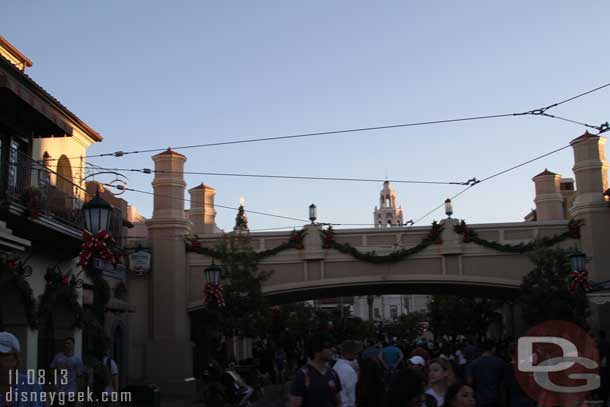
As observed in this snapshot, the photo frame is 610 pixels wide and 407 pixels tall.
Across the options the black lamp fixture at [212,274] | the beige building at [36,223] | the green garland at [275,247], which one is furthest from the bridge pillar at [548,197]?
the beige building at [36,223]

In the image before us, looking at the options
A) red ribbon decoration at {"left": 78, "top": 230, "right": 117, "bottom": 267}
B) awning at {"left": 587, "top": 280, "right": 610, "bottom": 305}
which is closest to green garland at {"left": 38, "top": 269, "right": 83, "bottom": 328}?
red ribbon decoration at {"left": 78, "top": 230, "right": 117, "bottom": 267}

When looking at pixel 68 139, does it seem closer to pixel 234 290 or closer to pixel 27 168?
pixel 27 168

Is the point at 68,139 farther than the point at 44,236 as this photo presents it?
Yes

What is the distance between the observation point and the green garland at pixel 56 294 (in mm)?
18156

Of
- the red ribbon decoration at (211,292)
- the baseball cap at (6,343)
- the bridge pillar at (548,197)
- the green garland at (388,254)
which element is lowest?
the baseball cap at (6,343)

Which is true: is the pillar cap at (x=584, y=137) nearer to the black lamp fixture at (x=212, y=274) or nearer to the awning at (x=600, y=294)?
the awning at (x=600, y=294)

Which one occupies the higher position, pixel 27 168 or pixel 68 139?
pixel 68 139

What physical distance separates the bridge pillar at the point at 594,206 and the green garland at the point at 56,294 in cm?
1883

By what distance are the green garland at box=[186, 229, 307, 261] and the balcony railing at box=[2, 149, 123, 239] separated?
10505 mm

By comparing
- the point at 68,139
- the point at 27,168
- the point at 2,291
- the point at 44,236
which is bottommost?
the point at 2,291

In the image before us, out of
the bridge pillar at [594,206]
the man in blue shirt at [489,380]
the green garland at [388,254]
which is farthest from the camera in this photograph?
the green garland at [388,254]

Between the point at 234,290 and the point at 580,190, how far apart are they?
45.3 feet

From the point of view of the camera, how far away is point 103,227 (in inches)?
541

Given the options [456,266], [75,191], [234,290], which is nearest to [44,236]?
[75,191]
